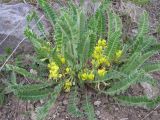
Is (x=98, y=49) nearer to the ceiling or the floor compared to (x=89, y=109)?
nearer to the ceiling

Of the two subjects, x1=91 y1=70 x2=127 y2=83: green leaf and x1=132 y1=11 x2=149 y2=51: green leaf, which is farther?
x1=132 y1=11 x2=149 y2=51: green leaf

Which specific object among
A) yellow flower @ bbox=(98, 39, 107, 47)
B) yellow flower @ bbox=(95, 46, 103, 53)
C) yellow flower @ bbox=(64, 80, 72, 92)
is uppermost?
yellow flower @ bbox=(98, 39, 107, 47)

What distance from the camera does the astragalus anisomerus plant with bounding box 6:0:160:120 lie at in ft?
8.07

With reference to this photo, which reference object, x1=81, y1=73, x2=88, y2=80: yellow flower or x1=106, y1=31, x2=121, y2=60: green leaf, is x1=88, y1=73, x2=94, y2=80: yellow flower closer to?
x1=81, y1=73, x2=88, y2=80: yellow flower

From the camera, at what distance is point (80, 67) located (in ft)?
8.41

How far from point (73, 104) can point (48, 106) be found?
0.15 metres

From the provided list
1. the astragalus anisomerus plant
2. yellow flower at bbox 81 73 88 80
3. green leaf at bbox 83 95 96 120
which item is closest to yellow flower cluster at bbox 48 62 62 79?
the astragalus anisomerus plant

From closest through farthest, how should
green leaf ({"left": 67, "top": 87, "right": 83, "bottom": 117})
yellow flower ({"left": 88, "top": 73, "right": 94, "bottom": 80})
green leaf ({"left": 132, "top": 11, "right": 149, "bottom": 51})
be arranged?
green leaf ({"left": 67, "top": 87, "right": 83, "bottom": 117}) < yellow flower ({"left": 88, "top": 73, "right": 94, "bottom": 80}) < green leaf ({"left": 132, "top": 11, "right": 149, "bottom": 51})

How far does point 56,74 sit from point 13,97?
0.39m

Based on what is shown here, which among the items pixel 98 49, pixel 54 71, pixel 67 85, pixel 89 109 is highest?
pixel 98 49

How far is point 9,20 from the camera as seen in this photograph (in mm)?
3117

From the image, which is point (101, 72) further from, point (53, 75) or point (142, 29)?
point (142, 29)

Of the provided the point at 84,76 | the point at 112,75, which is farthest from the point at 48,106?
the point at 112,75

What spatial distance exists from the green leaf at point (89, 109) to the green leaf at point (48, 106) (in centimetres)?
19
